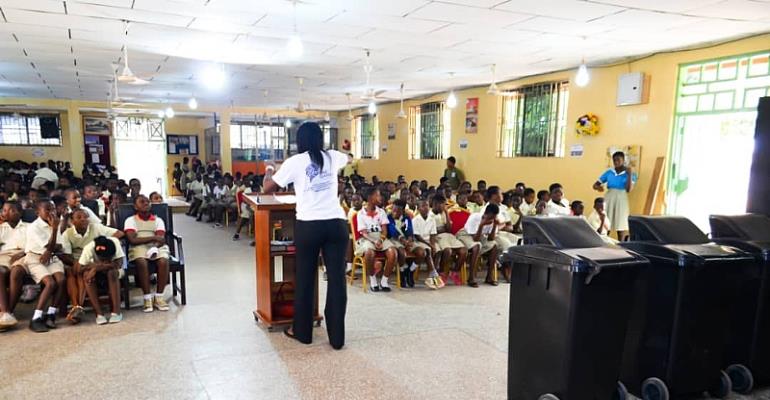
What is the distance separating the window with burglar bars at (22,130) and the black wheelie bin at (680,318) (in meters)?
17.5

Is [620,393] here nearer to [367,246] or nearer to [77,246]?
[367,246]

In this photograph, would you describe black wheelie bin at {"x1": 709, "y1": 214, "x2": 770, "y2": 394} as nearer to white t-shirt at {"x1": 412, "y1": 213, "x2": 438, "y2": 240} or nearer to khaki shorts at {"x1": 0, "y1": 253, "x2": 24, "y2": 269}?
white t-shirt at {"x1": 412, "y1": 213, "x2": 438, "y2": 240}

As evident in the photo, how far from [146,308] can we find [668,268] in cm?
422

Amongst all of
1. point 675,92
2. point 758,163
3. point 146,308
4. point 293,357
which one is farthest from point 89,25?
point 675,92

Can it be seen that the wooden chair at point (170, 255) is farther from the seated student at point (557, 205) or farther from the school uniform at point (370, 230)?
the seated student at point (557, 205)

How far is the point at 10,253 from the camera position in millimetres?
4047

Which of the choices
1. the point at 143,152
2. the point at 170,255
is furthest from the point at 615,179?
the point at 143,152

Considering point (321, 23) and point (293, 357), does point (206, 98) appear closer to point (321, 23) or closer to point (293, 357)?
point (321, 23)

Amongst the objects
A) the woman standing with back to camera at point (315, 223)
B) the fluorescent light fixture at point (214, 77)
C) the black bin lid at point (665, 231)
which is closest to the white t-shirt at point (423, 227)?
the woman standing with back to camera at point (315, 223)

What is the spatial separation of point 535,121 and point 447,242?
400 cm

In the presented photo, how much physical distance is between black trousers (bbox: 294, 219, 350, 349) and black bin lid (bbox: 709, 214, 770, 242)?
251 cm

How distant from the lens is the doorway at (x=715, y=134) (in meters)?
5.51

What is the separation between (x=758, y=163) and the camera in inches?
140

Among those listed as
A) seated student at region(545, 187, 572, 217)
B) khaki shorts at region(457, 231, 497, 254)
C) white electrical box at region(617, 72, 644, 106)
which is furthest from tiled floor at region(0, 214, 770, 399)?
white electrical box at region(617, 72, 644, 106)
